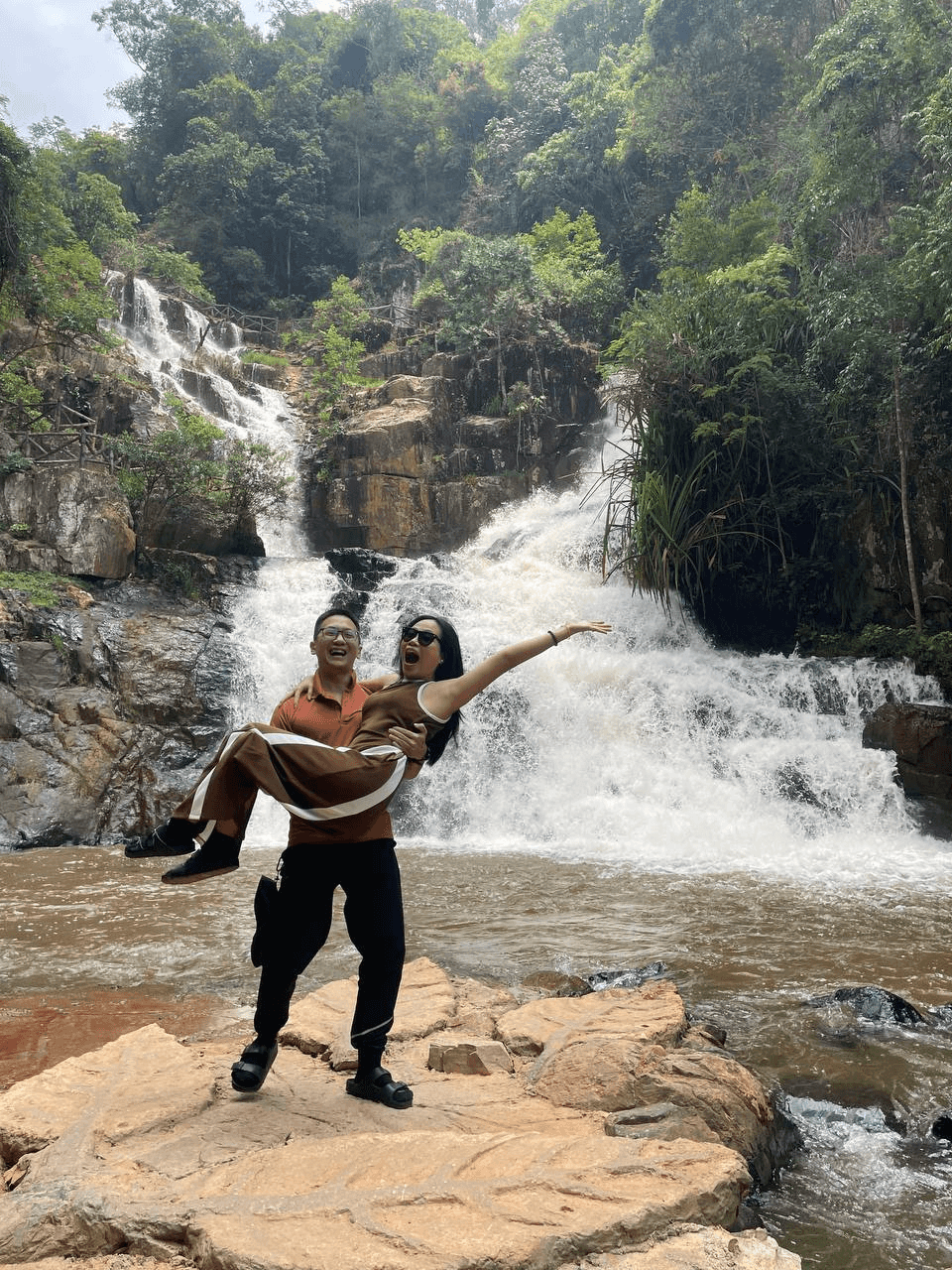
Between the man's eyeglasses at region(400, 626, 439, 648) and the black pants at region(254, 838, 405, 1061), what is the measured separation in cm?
58

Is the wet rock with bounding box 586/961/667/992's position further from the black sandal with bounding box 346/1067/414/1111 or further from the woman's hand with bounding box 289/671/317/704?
the woman's hand with bounding box 289/671/317/704

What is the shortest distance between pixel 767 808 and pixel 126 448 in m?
10.3

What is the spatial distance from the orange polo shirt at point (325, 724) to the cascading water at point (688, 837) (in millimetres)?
1484

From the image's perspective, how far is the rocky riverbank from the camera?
70.3 inches

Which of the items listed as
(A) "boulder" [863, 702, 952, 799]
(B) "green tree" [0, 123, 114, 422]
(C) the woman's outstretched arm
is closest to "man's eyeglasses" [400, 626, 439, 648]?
(C) the woman's outstretched arm

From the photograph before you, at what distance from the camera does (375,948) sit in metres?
2.53

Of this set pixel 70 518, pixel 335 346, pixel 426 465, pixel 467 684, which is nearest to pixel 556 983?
pixel 467 684

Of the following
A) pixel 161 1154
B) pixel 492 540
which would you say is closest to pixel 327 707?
pixel 161 1154

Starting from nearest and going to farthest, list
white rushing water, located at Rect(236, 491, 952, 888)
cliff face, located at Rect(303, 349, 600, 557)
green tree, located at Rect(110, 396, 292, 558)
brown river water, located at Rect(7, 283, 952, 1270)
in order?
brown river water, located at Rect(7, 283, 952, 1270)
white rushing water, located at Rect(236, 491, 952, 888)
green tree, located at Rect(110, 396, 292, 558)
cliff face, located at Rect(303, 349, 600, 557)

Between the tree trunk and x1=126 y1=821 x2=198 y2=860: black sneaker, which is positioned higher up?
the tree trunk

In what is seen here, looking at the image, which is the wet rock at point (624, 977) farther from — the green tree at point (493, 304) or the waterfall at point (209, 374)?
the green tree at point (493, 304)

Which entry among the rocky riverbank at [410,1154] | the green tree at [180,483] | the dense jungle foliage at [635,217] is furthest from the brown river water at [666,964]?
the dense jungle foliage at [635,217]

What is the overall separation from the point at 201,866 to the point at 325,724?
0.52 m

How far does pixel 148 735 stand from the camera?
10.4m
